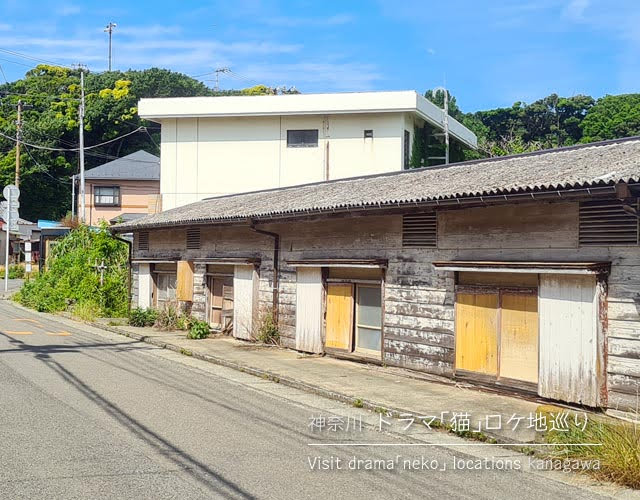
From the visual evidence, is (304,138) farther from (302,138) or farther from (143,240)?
(143,240)

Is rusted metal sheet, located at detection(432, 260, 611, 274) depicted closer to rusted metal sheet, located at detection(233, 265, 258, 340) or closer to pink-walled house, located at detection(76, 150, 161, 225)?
rusted metal sheet, located at detection(233, 265, 258, 340)

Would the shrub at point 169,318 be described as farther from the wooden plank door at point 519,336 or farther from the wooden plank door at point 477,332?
the wooden plank door at point 519,336

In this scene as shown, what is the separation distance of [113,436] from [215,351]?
7.49 meters

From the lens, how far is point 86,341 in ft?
55.7

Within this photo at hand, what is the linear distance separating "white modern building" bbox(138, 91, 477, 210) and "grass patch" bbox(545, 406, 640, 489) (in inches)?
906

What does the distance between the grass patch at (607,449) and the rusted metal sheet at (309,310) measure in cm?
731

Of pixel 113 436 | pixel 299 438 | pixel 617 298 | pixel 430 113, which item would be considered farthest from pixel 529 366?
pixel 430 113

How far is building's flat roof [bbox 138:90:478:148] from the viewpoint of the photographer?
96.6ft

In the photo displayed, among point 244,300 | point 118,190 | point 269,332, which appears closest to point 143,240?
point 244,300

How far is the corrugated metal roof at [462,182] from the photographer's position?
29.9 feet

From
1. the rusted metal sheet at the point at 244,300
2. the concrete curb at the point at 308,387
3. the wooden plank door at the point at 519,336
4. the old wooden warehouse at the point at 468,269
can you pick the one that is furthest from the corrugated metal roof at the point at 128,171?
the wooden plank door at the point at 519,336

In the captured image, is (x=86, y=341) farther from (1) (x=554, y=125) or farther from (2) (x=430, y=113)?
(1) (x=554, y=125)

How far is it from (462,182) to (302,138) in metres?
20.2

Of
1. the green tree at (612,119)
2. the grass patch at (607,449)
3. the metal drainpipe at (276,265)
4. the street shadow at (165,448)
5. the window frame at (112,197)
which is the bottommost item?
the street shadow at (165,448)
